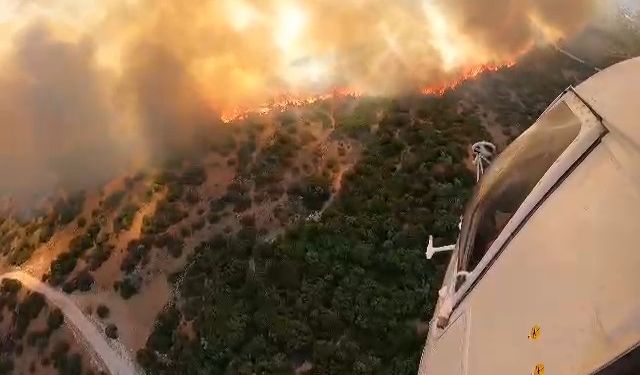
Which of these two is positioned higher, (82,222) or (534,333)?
(534,333)

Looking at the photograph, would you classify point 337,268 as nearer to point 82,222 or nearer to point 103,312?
point 103,312

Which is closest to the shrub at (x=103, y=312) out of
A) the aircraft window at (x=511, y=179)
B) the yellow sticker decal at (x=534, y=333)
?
the aircraft window at (x=511, y=179)

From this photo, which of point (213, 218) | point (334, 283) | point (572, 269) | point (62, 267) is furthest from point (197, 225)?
point (572, 269)

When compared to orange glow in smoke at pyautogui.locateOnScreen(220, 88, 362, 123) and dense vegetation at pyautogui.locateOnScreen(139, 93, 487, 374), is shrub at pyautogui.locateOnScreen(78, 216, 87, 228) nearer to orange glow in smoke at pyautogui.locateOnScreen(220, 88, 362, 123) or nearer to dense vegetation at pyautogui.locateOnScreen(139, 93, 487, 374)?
dense vegetation at pyautogui.locateOnScreen(139, 93, 487, 374)

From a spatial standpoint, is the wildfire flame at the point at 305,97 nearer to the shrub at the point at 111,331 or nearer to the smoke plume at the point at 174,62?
the smoke plume at the point at 174,62

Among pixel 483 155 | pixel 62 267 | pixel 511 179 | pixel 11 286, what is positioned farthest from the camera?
pixel 11 286

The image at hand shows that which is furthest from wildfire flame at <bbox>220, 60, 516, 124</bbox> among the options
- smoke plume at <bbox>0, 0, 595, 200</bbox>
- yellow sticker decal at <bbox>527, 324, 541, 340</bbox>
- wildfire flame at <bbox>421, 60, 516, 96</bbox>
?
yellow sticker decal at <bbox>527, 324, 541, 340</bbox>

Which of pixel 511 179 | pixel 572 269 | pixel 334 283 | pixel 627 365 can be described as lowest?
pixel 334 283
